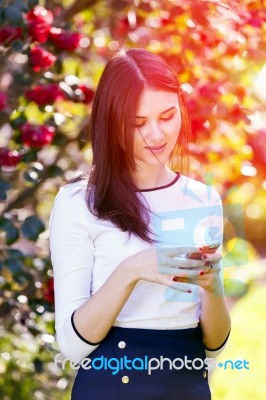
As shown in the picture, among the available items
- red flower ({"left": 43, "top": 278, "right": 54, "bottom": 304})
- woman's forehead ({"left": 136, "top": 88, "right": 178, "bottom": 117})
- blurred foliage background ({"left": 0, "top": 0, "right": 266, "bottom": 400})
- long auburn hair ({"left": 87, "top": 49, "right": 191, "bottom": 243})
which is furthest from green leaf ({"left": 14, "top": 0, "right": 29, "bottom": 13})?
woman's forehead ({"left": 136, "top": 88, "right": 178, "bottom": 117})

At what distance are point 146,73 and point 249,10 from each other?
4.74 feet

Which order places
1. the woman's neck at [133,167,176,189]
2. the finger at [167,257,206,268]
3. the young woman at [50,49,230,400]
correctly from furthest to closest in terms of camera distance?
the woman's neck at [133,167,176,189], the young woman at [50,49,230,400], the finger at [167,257,206,268]

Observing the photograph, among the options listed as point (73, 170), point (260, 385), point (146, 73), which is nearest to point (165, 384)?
point (146, 73)

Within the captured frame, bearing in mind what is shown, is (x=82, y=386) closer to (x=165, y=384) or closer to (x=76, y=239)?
(x=165, y=384)

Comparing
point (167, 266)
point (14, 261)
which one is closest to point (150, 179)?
point (167, 266)

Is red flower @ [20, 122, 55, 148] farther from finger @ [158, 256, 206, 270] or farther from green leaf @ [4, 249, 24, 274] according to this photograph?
finger @ [158, 256, 206, 270]

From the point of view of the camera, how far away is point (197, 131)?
3234 millimetres

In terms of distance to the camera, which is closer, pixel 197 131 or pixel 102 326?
pixel 102 326

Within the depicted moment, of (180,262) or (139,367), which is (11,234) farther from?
(180,262)

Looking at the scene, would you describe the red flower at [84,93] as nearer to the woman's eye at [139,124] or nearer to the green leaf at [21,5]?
the green leaf at [21,5]

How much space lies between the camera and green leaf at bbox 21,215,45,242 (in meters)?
3.14

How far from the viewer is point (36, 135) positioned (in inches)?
127

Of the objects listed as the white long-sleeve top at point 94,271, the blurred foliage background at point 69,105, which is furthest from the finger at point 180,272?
the blurred foliage background at point 69,105

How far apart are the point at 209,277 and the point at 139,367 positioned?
0.71 feet
